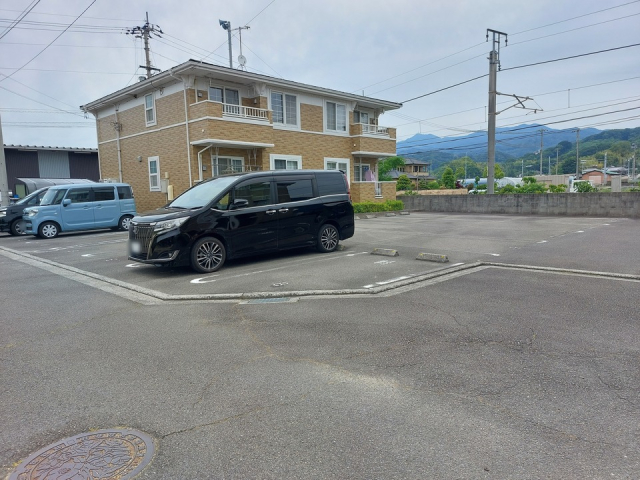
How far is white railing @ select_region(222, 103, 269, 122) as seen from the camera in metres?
19.0

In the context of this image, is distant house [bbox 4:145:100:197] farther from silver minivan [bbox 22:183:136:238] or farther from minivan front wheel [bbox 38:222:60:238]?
minivan front wheel [bbox 38:222:60:238]

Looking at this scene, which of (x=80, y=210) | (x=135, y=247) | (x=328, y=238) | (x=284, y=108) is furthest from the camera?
(x=284, y=108)

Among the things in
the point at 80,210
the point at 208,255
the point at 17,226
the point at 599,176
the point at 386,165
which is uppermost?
the point at 386,165

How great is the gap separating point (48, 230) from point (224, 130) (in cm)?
767

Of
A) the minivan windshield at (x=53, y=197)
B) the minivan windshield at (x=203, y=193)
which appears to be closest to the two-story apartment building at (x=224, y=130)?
the minivan windshield at (x=53, y=197)

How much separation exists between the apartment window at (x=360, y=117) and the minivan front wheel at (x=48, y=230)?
57.6 ft

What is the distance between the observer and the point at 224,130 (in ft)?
59.9

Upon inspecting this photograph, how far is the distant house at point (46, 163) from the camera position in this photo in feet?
96.6

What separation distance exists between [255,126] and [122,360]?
54.7 feet

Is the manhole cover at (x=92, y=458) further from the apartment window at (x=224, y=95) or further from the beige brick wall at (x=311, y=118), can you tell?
the beige brick wall at (x=311, y=118)

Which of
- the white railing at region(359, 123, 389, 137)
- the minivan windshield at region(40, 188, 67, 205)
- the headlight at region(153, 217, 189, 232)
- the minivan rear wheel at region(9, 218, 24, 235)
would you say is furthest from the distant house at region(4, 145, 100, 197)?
the headlight at region(153, 217, 189, 232)

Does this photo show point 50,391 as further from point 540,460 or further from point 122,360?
point 540,460

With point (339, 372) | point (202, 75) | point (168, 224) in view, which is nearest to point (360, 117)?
point (202, 75)

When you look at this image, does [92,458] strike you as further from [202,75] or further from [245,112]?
[245,112]
